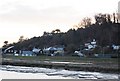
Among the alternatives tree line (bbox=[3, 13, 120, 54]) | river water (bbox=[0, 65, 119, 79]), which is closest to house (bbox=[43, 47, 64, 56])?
tree line (bbox=[3, 13, 120, 54])

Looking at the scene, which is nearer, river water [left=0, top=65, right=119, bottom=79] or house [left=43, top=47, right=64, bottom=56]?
river water [left=0, top=65, right=119, bottom=79]

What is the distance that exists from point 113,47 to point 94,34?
16362 mm

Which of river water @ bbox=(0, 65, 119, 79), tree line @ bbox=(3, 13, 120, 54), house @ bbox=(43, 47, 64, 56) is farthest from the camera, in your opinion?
house @ bbox=(43, 47, 64, 56)

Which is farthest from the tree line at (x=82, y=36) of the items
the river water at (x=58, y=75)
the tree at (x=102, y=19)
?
the river water at (x=58, y=75)

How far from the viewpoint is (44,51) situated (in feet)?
312

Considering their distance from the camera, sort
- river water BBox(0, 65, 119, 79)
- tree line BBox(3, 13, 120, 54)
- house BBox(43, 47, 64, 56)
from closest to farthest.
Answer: river water BBox(0, 65, 119, 79), tree line BBox(3, 13, 120, 54), house BBox(43, 47, 64, 56)

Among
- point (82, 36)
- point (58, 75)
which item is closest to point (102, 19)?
point (82, 36)

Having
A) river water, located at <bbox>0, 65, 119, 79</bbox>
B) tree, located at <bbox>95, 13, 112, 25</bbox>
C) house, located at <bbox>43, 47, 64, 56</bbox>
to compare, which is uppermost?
tree, located at <bbox>95, 13, 112, 25</bbox>

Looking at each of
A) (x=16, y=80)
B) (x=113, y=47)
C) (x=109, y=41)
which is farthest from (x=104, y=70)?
(x=109, y=41)

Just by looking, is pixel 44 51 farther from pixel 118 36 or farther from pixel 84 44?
pixel 118 36

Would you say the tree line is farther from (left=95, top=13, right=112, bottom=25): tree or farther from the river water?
the river water

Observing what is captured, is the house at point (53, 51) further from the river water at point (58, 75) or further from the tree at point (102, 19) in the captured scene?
the river water at point (58, 75)

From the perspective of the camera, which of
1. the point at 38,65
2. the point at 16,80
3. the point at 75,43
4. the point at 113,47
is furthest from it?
the point at 75,43

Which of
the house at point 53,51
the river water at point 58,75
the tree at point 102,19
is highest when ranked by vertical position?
the tree at point 102,19
